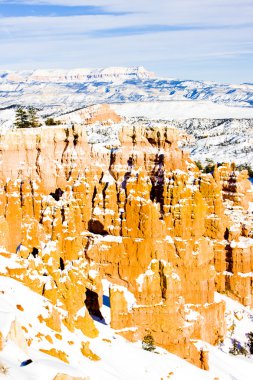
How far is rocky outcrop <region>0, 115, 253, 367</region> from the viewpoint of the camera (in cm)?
4206

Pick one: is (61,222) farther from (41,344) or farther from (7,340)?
(7,340)

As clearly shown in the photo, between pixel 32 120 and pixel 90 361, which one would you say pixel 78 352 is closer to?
pixel 90 361

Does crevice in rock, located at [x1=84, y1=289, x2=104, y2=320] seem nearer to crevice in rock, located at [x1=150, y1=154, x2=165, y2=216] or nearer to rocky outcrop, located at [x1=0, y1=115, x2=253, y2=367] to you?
rocky outcrop, located at [x1=0, y1=115, x2=253, y2=367]

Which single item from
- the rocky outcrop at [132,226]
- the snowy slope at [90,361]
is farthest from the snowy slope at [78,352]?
the rocky outcrop at [132,226]

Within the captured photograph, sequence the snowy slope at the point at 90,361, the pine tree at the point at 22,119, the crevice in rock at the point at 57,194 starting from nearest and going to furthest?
the snowy slope at the point at 90,361, the crevice in rock at the point at 57,194, the pine tree at the point at 22,119

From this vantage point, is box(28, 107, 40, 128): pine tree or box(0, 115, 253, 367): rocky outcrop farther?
box(28, 107, 40, 128): pine tree

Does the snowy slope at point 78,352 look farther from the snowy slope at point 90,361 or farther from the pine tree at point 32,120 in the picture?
the pine tree at point 32,120

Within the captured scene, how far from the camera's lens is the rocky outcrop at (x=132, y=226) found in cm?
4206

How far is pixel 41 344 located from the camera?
94.3 ft

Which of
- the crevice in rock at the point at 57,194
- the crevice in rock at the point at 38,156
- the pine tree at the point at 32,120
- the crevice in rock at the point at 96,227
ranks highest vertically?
the pine tree at the point at 32,120

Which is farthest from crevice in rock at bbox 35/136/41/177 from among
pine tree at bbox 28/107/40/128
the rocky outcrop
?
pine tree at bbox 28/107/40/128

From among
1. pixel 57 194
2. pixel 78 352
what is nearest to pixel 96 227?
pixel 57 194

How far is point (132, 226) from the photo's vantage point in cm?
4756

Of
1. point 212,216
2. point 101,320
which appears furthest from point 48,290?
point 212,216
